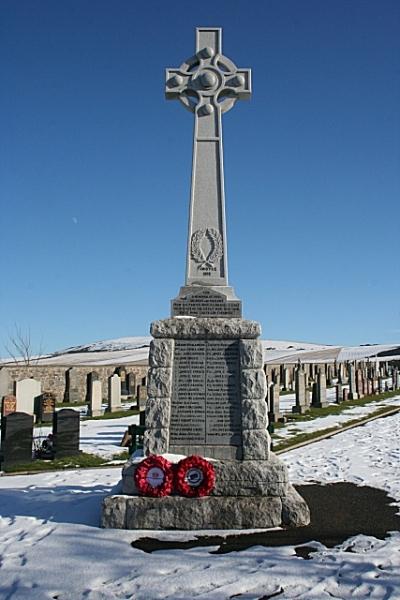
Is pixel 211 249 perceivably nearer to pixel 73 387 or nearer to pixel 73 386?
pixel 73 387

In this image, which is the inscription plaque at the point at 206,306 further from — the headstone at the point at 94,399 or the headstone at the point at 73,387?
the headstone at the point at 73,387

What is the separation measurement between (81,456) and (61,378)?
56.2ft

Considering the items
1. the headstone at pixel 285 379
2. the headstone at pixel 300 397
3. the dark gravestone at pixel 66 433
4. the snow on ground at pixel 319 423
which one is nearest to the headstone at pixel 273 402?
the snow on ground at pixel 319 423

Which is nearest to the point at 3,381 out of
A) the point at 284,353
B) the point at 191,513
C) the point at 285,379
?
the point at 191,513

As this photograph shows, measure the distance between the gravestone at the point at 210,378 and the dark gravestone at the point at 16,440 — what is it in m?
5.11

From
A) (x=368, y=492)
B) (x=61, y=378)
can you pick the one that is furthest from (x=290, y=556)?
(x=61, y=378)

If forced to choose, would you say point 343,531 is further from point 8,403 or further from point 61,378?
point 61,378

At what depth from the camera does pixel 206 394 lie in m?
5.77

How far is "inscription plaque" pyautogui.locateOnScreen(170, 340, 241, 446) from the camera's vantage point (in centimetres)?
565

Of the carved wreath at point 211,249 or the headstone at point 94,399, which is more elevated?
the carved wreath at point 211,249

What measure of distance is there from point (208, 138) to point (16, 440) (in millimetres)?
6652

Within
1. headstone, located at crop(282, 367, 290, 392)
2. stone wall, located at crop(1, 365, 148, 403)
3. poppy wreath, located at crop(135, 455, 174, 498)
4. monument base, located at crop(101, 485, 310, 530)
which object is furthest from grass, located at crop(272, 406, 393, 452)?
headstone, located at crop(282, 367, 290, 392)

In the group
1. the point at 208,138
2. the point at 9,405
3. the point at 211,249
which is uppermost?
the point at 208,138

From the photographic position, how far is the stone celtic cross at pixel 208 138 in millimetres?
6527
